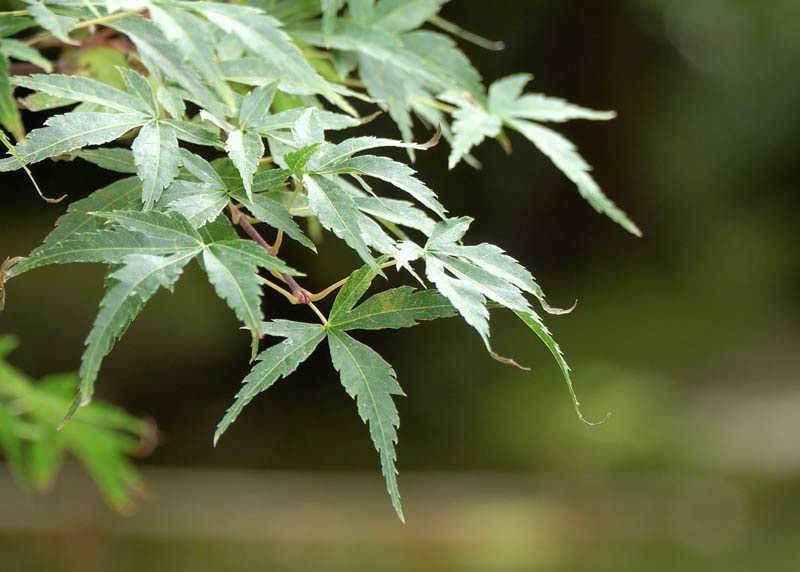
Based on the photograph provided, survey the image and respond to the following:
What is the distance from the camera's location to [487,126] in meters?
0.65

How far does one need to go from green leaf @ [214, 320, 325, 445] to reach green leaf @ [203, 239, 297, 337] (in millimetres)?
36

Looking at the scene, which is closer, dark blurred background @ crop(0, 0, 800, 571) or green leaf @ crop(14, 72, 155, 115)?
green leaf @ crop(14, 72, 155, 115)

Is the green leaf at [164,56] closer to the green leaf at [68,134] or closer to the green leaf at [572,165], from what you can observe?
the green leaf at [68,134]

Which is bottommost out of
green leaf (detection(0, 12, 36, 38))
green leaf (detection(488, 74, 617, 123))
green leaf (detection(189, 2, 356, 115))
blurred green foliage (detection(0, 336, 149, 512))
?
blurred green foliage (detection(0, 336, 149, 512))

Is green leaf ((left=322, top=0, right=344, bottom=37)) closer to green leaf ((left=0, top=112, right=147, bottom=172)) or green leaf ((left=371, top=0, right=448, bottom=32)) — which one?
green leaf ((left=371, top=0, right=448, bottom=32))

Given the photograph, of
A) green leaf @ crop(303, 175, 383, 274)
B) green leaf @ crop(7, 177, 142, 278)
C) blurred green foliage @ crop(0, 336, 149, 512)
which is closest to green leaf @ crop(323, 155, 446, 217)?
green leaf @ crop(303, 175, 383, 274)

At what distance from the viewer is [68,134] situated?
450mm

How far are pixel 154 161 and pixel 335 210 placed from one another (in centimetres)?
9

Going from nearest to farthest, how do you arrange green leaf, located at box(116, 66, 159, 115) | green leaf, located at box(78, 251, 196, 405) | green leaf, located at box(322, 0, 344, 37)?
green leaf, located at box(78, 251, 196, 405)
green leaf, located at box(116, 66, 159, 115)
green leaf, located at box(322, 0, 344, 37)

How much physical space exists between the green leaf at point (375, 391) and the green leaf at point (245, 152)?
93 millimetres

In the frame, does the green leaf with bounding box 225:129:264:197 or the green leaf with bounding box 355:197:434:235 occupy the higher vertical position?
the green leaf with bounding box 225:129:264:197

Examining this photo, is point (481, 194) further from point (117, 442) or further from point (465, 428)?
point (117, 442)

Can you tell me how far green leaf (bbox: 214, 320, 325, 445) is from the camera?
436 mm

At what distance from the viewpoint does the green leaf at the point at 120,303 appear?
381 millimetres
